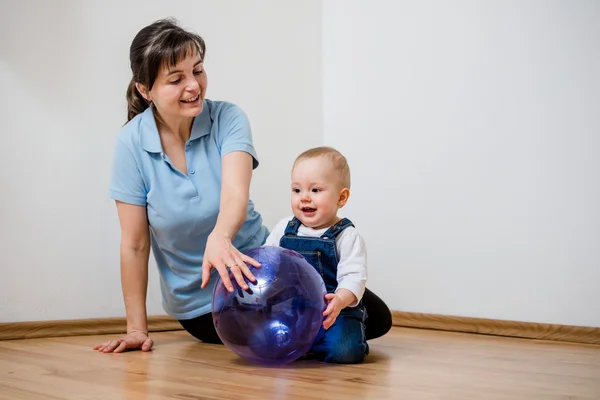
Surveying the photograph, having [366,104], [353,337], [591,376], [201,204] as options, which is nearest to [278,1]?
[366,104]

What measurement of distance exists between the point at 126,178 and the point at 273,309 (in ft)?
2.39

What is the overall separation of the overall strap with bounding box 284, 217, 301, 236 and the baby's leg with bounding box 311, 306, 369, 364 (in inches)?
10.4

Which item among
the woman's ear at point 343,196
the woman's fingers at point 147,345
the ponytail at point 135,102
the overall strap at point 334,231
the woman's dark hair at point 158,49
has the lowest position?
the woman's fingers at point 147,345

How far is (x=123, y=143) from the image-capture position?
2268mm

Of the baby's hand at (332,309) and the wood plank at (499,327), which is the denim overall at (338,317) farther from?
the wood plank at (499,327)

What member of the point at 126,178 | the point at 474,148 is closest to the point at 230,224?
the point at 126,178

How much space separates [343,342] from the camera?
2.01 metres

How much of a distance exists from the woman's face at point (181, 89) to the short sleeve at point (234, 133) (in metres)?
0.14

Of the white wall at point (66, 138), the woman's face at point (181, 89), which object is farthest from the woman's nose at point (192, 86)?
the white wall at point (66, 138)

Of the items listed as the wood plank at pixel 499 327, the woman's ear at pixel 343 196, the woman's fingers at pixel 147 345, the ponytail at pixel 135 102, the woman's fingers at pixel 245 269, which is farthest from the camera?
the wood plank at pixel 499 327

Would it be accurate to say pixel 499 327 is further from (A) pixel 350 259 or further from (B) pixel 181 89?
(B) pixel 181 89

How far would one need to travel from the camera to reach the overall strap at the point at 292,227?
A: 2.14 metres

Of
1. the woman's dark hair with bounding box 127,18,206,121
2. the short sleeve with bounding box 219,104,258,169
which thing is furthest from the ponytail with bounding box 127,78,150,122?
the short sleeve with bounding box 219,104,258,169

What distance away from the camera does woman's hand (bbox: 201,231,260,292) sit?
1.80m
